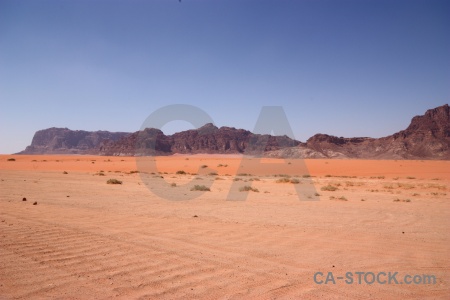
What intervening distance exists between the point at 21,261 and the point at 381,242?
682 cm

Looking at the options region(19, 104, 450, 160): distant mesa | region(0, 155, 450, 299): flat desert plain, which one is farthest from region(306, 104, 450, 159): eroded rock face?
region(0, 155, 450, 299): flat desert plain

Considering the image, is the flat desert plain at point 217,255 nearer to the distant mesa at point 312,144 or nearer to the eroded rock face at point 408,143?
the distant mesa at point 312,144

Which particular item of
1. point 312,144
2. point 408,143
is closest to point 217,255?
point 312,144

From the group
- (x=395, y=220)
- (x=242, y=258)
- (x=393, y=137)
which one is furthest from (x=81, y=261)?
(x=393, y=137)

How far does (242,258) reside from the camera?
5426 millimetres

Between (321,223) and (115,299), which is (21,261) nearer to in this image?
(115,299)

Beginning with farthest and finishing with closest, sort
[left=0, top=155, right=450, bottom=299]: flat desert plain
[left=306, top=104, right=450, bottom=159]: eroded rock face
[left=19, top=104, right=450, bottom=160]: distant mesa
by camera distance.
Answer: [left=19, top=104, right=450, bottom=160]: distant mesa < [left=306, top=104, right=450, bottom=159]: eroded rock face < [left=0, top=155, right=450, bottom=299]: flat desert plain

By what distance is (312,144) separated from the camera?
10388 centimetres

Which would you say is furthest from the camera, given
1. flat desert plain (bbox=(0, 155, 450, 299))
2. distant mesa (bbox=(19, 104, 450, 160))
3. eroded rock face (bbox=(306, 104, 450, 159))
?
distant mesa (bbox=(19, 104, 450, 160))

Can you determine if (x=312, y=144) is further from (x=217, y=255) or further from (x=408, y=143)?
(x=217, y=255)

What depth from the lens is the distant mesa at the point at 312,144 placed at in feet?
301

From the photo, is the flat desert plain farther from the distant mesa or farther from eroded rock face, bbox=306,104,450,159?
eroded rock face, bbox=306,104,450,159

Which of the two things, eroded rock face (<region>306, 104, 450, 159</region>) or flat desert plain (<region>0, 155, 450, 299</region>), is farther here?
eroded rock face (<region>306, 104, 450, 159</region>)

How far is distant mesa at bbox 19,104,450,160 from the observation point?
91.8 metres
